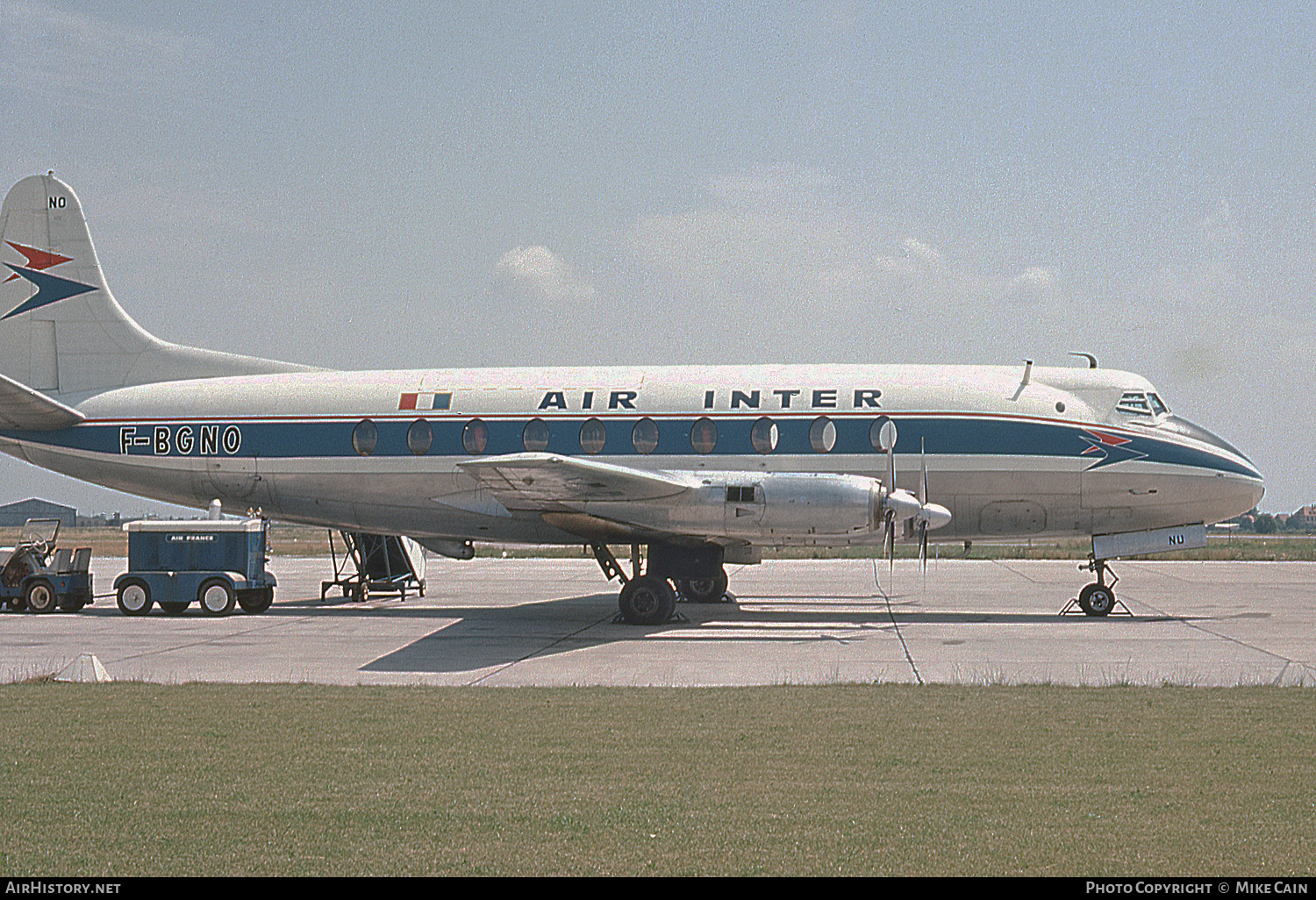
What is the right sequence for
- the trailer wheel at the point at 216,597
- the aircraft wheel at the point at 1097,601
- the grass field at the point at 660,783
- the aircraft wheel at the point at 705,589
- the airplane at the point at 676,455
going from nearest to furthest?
the grass field at the point at 660,783 < the airplane at the point at 676,455 < the aircraft wheel at the point at 1097,601 < the trailer wheel at the point at 216,597 < the aircraft wheel at the point at 705,589

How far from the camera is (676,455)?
21.5m

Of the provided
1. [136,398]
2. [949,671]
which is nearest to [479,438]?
[136,398]

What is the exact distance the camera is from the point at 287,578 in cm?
3591

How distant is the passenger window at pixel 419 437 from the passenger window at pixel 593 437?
3.05 metres

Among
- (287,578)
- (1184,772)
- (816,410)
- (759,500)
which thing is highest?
(816,410)

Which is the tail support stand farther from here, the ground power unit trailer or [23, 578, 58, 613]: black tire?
[23, 578, 58, 613]: black tire

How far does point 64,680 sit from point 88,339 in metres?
14.8

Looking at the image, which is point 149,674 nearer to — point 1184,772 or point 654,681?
point 654,681

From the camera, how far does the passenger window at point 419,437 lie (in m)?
22.6

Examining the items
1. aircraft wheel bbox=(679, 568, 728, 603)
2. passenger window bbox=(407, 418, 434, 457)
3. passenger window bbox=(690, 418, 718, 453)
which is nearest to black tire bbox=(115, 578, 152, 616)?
passenger window bbox=(407, 418, 434, 457)

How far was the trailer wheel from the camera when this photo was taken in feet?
72.9

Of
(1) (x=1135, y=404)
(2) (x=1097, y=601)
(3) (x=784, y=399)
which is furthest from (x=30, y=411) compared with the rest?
(1) (x=1135, y=404)

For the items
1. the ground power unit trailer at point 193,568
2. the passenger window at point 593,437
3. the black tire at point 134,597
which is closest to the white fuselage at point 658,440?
the passenger window at point 593,437

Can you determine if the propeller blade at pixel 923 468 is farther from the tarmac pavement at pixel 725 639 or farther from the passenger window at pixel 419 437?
the passenger window at pixel 419 437
